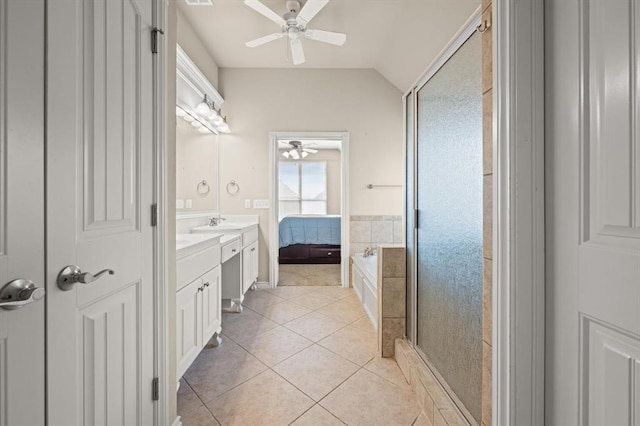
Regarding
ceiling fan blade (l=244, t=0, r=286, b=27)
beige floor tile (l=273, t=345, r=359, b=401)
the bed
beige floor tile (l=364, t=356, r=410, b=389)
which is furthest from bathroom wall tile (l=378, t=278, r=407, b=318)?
the bed

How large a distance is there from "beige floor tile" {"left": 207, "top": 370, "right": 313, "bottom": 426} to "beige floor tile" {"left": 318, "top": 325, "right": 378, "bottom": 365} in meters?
0.50

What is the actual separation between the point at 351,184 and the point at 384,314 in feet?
6.61

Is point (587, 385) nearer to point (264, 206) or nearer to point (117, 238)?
point (117, 238)

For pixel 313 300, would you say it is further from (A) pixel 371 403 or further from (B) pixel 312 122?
(B) pixel 312 122

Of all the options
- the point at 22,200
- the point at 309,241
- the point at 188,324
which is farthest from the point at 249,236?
the point at 22,200

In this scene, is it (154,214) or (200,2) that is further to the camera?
(200,2)

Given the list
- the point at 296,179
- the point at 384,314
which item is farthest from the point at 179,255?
the point at 296,179

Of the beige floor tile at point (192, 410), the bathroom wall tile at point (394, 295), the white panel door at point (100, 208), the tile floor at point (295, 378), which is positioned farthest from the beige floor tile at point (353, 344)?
the white panel door at point (100, 208)

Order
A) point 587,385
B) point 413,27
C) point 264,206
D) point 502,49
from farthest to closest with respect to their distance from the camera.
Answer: point 264,206 → point 413,27 → point 502,49 → point 587,385

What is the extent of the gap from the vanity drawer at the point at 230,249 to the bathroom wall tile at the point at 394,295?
121 cm

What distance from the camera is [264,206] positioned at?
139 inches

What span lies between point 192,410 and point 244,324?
1026 mm

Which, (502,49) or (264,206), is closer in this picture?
(502,49)

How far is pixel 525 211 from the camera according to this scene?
0.80 meters
